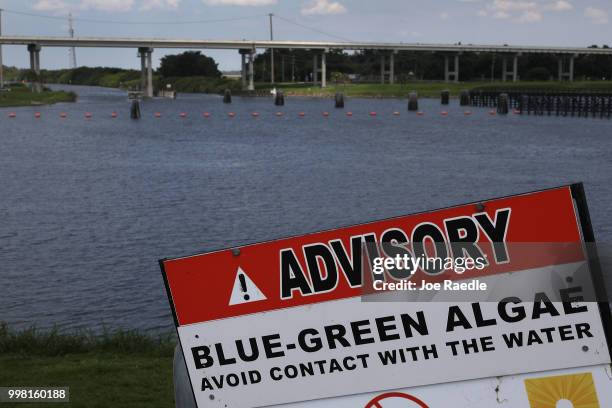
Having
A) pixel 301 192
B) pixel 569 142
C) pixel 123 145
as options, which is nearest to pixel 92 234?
pixel 301 192

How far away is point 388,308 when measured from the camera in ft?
14.1

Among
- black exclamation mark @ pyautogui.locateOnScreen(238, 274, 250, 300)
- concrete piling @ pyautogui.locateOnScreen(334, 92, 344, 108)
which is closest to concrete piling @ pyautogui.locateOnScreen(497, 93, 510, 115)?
concrete piling @ pyautogui.locateOnScreen(334, 92, 344, 108)

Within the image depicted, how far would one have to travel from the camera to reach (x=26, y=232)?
37094mm

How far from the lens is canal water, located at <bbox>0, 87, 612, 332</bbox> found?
27594 millimetres

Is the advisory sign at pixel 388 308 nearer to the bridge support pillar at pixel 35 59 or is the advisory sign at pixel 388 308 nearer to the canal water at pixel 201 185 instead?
the canal water at pixel 201 185

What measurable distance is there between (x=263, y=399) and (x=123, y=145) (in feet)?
272

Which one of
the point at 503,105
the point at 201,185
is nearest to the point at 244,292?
the point at 201,185

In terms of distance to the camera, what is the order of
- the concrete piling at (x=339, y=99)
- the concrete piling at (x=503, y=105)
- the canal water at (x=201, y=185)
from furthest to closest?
the concrete piling at (x=339, y=99) < the concrete piling at (x=503, y=105) < the canal water at (x=201, y=185)

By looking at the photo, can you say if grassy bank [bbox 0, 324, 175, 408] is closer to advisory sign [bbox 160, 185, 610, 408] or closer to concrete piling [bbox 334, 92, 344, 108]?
advisory sign [bbox 160, 185, 610, 408]

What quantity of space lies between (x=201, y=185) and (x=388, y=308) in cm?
5040

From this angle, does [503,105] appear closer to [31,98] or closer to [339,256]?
[31,98]

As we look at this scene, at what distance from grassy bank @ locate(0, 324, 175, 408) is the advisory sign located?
19.4 feet

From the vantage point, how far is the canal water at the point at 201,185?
90.5ft

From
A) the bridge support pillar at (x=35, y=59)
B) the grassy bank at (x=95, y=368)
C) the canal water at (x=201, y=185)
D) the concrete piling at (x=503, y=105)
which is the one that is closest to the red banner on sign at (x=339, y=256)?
the grassy bank at (x=95, y=368)
